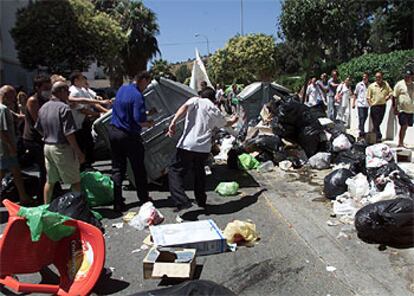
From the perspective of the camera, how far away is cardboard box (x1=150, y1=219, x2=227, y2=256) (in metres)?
3.95

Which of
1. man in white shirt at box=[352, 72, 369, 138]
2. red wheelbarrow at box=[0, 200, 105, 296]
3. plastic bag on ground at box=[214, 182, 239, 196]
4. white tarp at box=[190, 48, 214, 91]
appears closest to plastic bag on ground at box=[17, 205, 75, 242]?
red wheelbarrow at box=[0, 200, 105, 296]

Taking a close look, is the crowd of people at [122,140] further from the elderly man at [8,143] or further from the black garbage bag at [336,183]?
the black garbage bag at [336,183]

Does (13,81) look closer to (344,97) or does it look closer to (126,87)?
(344,97)

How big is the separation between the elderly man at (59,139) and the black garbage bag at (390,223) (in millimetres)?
2978

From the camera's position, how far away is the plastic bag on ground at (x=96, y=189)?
18.0 ft

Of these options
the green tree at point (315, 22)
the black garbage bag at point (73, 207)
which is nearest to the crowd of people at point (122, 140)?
the black garbage bag at point (73, 207)

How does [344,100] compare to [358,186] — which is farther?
[344,100]

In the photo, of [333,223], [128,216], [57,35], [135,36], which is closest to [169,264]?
[128,216]

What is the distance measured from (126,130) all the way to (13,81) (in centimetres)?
2274

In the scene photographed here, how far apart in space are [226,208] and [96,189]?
168cm

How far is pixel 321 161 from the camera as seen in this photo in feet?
23.8

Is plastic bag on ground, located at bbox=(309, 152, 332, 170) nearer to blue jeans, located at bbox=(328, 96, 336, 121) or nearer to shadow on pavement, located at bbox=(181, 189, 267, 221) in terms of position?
shadow on pavement, located at bbox=(181, 189, 267, 221)

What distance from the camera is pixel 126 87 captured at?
17.4 ft

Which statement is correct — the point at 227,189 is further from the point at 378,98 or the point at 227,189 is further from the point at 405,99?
the point at 378,98
